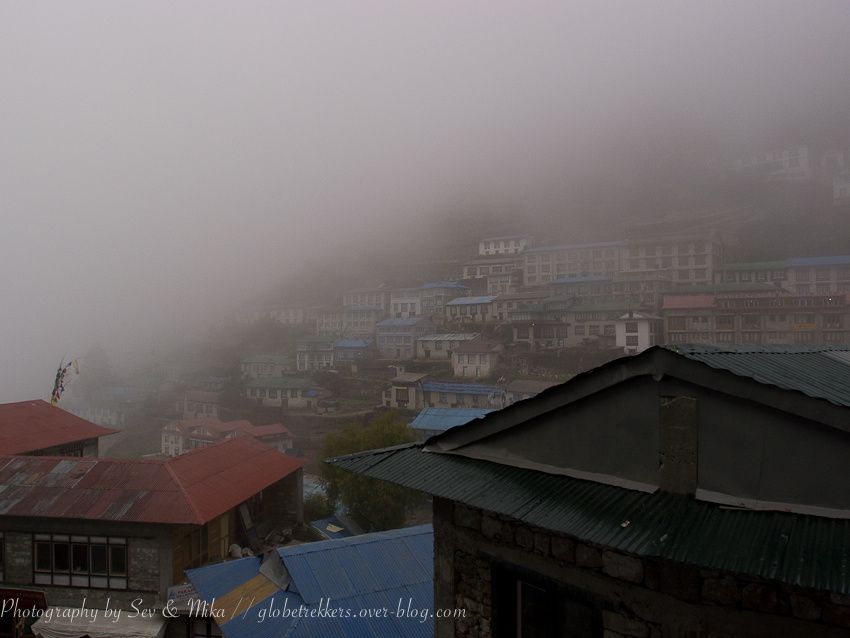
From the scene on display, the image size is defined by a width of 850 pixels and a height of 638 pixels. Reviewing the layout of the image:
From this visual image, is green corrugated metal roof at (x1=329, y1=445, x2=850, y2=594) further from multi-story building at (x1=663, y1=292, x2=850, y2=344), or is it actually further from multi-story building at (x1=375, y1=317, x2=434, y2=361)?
multi-story building at (x1=375, y1=317, x2=434, y2=361)

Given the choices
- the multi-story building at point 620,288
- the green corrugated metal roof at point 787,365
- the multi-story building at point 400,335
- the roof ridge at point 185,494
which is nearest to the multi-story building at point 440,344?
the multi-story building at point 400,335

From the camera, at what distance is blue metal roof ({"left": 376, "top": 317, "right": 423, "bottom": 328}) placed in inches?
2291

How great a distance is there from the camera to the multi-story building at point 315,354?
204ft

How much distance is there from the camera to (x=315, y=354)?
2499 inches

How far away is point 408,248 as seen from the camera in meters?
95.1

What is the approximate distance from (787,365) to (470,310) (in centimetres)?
5489

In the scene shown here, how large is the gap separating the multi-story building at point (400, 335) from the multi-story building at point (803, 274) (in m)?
29.7

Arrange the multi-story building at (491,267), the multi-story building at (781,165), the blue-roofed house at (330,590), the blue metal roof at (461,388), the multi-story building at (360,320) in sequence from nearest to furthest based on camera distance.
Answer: the blue-roofed house at (330,590) → the blue metal roof at (461,388) → the multi-story building at (360,320) → the multi-story building at (491,267) → the multi-story building at (781,165)

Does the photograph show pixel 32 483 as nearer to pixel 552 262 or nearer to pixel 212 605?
pixel 212 605

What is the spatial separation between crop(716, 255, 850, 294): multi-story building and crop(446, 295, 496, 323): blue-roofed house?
74.8 ft

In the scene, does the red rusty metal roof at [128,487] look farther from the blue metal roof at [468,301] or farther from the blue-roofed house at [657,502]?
the blue metal roof at [468,301]

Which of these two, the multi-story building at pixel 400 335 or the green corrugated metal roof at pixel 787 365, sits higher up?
the green corrugated metal roof at pixel 787 365

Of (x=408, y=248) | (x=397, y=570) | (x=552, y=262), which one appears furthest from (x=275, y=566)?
(x=408, y=248)

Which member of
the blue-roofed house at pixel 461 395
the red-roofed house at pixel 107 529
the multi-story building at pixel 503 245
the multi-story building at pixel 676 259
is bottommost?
the blue-roofed house at pixel 461 395
